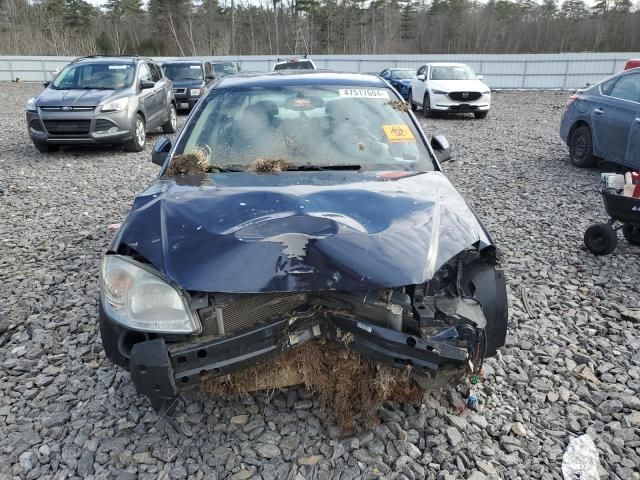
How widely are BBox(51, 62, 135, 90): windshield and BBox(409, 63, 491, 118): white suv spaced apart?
875 centimetres

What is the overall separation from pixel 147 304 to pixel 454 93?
1399 centimetres

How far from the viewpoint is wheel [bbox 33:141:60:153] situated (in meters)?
9.18

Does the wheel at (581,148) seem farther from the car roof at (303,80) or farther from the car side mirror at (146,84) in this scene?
the car side mirror at (146,84)

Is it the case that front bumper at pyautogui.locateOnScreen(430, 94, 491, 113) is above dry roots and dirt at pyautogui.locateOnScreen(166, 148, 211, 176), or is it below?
below

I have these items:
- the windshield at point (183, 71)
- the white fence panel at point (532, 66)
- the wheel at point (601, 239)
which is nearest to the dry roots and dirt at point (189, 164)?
the wheel at point (601, 239)

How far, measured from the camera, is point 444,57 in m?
29.5

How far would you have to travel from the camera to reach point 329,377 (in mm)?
2309

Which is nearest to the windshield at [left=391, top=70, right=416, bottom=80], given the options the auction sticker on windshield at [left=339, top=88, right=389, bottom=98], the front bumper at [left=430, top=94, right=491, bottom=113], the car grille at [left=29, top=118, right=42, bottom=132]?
the front bumper at [left=430, top=94, right=491, bottom=113]

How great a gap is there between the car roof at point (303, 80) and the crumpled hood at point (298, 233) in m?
1.28

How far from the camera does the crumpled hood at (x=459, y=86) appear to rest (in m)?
14.5

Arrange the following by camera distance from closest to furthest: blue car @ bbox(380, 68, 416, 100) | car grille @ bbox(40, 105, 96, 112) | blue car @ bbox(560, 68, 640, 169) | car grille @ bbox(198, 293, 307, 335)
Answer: car grille @ bbox(198, 293, 307, 335), blue car @ bbox(560, 68, 640, 169), car grille @ bbox(40, 105, 96, 112), blue car @ bbox(380, 68, 416, 100)

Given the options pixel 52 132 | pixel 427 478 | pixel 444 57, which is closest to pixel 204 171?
pixel 427 478

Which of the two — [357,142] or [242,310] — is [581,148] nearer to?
[357,142]

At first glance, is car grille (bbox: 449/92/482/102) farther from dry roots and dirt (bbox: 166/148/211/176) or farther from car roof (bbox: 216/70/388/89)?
dry roots and dirt (bbox: 166/148/211/176)
